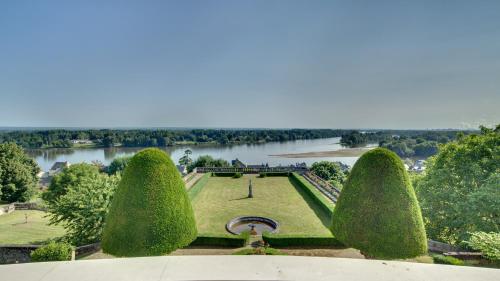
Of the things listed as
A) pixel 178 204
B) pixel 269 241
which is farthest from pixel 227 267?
pixel 269 241

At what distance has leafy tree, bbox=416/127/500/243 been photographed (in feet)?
42.7

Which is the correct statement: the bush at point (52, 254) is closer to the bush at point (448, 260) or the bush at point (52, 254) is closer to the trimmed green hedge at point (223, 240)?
the trimmed green hedge at point (223, 240)

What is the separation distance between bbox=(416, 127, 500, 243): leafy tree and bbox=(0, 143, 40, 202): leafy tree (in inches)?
1628

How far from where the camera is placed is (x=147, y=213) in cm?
941

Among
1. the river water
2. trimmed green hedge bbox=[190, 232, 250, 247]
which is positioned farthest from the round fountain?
the river water

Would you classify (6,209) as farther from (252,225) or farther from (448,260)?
(448,260)

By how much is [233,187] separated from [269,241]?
14.5m

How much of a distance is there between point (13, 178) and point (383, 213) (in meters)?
40.6

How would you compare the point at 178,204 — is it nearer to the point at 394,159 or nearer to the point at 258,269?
the point at 258,269

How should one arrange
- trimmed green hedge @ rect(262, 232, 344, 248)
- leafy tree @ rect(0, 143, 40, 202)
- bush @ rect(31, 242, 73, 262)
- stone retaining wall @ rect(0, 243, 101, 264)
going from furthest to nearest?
leafy tree @ rect(0, 143, 40, 202) < trimmed green hedge @ rect(262, 232, 344, 248) < stone retaining wall @ rect(0, 243, 101, 264) < bush @ rect(31, 242, 73, 262)

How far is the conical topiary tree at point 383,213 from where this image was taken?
9.01 m

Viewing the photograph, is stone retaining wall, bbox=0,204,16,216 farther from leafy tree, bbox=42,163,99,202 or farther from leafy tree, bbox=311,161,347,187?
leafy tree, bbox=311,161,347,187

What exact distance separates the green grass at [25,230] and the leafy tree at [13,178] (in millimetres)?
9231

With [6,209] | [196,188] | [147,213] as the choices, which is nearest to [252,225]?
Result: [147,213]
